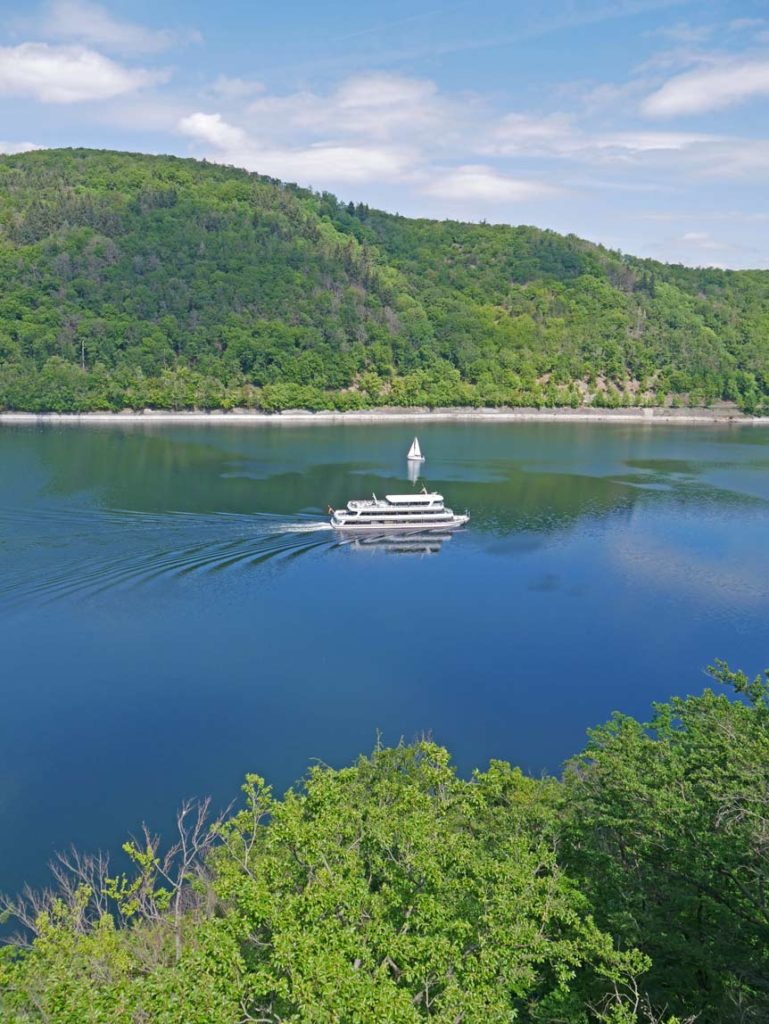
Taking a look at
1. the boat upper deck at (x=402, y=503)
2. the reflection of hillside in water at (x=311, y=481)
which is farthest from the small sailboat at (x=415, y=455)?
the boat upper deck at (x=402, y=503)

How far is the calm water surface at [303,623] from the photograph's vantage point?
29.2 metres

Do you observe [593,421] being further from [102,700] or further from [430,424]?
[102,700]

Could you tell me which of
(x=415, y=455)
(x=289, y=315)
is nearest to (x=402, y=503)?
(x=415, y=455)

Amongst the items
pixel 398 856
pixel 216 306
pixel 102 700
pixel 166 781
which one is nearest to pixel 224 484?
pixel 102 700

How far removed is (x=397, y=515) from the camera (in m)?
60.7

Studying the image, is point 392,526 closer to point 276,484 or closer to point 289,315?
point 276,484

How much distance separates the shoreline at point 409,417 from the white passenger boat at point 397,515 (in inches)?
2381

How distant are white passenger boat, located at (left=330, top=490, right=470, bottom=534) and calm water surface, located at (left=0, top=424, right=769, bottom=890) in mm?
1866

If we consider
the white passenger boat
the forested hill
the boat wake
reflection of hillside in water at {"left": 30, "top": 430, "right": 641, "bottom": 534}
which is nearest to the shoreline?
the forested hill

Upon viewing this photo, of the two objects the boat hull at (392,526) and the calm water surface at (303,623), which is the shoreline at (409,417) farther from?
the boat hull at (392,526)

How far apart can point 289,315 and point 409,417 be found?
101ft

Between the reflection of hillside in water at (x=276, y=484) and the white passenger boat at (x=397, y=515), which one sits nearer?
the white passenger boat at (x=397, y=515)

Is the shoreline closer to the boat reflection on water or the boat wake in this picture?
the boat wake

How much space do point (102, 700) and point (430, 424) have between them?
97.1m
